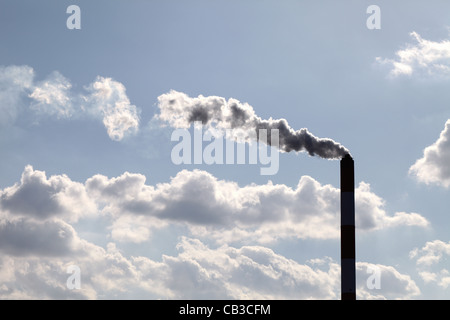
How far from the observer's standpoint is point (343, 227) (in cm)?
3600

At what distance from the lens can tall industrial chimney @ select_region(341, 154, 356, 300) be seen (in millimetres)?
34625

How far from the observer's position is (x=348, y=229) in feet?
117

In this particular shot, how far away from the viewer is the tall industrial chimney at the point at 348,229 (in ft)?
114
